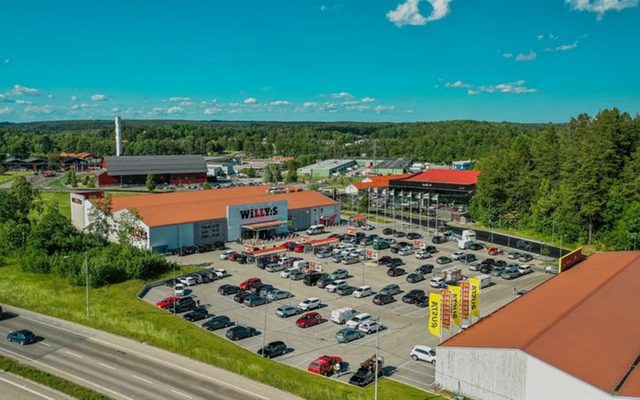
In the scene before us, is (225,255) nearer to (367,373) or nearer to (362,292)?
(362,292)

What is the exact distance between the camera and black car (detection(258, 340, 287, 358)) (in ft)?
104

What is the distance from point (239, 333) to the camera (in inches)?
1353

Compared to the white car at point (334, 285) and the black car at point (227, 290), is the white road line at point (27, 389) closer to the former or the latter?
the black car at point (227, 290)

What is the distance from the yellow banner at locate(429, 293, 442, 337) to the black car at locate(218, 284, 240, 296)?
760 inches

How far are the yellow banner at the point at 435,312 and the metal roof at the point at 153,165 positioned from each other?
96729mm

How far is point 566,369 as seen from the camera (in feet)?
75.5

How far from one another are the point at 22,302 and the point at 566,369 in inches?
1527

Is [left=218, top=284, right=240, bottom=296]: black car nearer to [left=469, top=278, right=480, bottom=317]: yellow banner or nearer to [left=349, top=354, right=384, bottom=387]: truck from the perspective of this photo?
[left=349, top=354, right=384, bottom=387]: truck

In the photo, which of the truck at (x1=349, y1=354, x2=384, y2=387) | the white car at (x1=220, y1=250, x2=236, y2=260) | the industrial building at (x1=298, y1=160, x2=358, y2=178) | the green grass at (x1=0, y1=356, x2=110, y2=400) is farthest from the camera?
the industrial building at (x1=298, y1=160, x2=358, y2=178)

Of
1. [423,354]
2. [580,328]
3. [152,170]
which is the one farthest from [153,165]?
[580,328]

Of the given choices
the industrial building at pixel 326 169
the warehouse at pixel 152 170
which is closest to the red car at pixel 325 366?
the warehouse at pixel 152 170

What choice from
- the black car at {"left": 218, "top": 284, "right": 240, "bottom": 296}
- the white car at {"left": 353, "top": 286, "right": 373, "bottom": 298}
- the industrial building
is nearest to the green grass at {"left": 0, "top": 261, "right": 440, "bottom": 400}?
the black car at {"left": 218, "top": 284, "right": 240, "bottom": 296}

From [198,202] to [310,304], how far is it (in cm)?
3091

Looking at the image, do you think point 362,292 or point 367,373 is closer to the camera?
point 367,373
